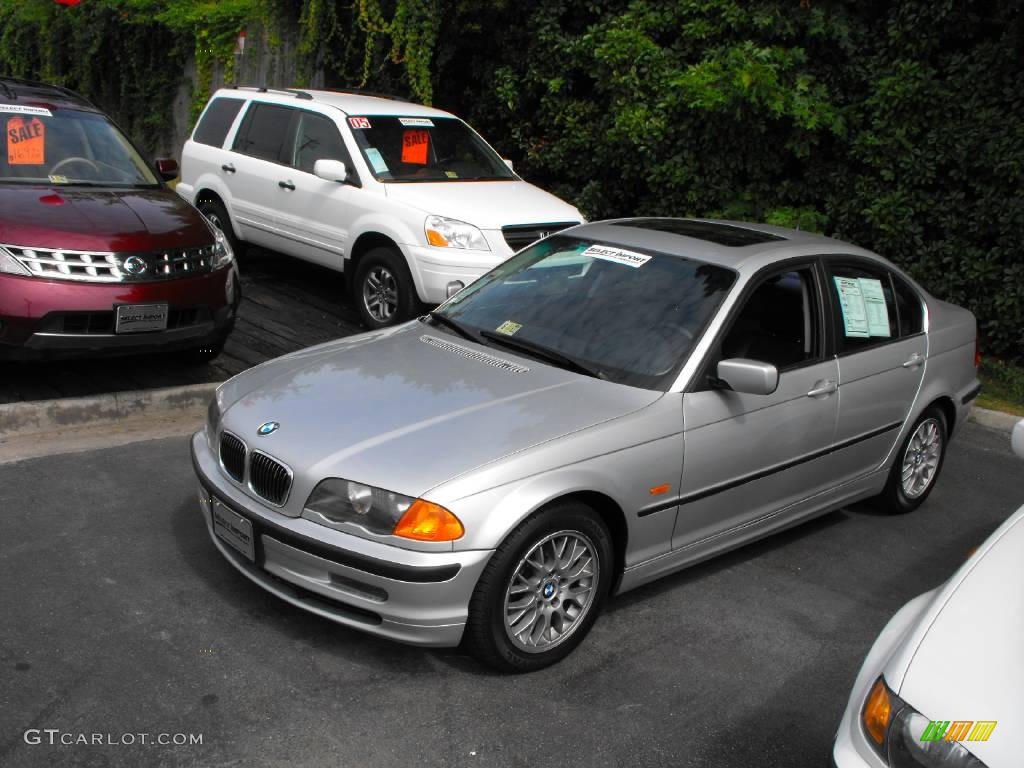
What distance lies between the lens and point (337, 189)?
352 inches

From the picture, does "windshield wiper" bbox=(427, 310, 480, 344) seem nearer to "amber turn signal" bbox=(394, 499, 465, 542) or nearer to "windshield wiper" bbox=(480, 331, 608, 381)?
"windshield wiper" bbox=(480, 331, 608, 381)

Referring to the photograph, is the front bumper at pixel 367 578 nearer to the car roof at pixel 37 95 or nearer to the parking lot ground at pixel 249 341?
the parking lot ground at pixel 249 341

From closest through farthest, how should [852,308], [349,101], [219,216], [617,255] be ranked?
[617,255]
[852,308]
[349,101]
[219,216]

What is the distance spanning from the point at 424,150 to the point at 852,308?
189 inches

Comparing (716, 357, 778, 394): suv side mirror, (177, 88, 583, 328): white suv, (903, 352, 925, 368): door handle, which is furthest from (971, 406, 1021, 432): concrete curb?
(716, 357, 778, 394): suv side mirror

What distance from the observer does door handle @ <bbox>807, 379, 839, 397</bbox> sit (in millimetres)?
5059

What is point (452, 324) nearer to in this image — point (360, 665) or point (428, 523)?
point (428, 523)

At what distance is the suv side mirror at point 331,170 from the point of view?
8.70 meters

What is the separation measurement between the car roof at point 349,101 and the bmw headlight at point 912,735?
7472 millimetres

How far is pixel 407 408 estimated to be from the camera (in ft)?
14.0

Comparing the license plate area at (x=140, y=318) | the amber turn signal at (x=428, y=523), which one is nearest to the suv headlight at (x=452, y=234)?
the license plate area at (x=140, y=318)

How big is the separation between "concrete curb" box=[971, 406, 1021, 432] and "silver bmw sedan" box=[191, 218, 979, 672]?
6.85ft

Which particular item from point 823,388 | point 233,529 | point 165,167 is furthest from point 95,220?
point 823,388

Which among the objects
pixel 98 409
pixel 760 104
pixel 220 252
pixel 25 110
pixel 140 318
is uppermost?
pixel 760 104
